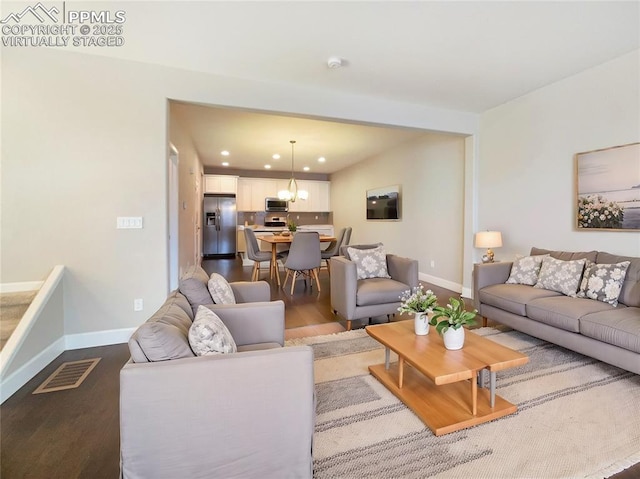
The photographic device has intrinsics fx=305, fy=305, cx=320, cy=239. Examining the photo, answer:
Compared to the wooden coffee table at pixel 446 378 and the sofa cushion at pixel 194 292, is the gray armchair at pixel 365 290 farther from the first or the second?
the sofa cushion at pixel 194 292

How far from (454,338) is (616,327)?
3.98ft

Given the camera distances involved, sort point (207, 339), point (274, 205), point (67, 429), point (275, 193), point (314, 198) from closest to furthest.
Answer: point (207, 339) < point (67, 429) < point (274, 205) < point (275, 193) < point (314, 198)

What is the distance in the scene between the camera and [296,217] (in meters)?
9.41

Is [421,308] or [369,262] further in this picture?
[369,262]

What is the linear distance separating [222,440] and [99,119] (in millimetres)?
2871

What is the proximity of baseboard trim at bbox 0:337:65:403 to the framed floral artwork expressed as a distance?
4934mm

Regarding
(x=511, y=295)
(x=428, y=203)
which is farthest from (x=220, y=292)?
(x=428, y=203)

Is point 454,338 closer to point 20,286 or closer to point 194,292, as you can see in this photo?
point 194,292

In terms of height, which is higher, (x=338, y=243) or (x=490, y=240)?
(x=490, y=240)

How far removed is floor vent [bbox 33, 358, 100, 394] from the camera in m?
2.10

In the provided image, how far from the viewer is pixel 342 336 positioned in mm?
2951

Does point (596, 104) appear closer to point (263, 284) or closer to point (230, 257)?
point (263, 284)

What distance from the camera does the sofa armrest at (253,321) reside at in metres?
1.85

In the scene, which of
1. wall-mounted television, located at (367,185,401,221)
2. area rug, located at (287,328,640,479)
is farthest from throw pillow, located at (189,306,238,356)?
wall-mounted television, located at (367,185,401,221)
